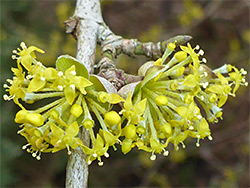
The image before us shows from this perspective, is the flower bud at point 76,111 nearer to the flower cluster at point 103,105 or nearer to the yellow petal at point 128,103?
the flower cluster at point 103,105

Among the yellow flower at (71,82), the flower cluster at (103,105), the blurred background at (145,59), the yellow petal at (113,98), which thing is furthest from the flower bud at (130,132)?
the blurred background at (145,59)

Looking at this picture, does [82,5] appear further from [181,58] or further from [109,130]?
[109,130]

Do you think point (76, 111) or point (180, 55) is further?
point (180, 55)

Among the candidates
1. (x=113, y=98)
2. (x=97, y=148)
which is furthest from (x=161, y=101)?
(x=97, y=148)

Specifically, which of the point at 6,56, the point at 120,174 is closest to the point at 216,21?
the point at 120,174

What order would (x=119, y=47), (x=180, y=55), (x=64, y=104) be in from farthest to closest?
(x=119, y=47)
(x=180, y=55)
(x=64, y=104)

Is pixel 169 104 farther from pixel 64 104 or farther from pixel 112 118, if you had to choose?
pixel 64 104
